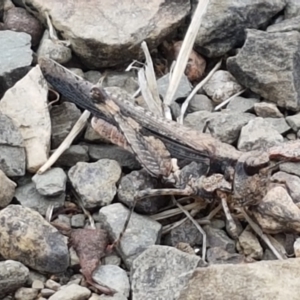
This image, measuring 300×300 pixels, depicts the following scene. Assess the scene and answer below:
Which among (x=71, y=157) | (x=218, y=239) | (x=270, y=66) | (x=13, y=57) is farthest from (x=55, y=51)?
(x=218, y=239)

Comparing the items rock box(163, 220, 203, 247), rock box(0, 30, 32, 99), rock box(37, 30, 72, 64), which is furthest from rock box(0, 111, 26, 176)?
rock box(163, 220, 203, 247)

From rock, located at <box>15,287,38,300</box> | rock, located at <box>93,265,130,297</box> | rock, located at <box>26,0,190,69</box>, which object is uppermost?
rock, located at <box>26,0,190,69</box>

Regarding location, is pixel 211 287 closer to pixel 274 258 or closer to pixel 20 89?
pixel 274 258

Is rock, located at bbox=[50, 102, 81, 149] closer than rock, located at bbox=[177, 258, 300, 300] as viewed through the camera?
No

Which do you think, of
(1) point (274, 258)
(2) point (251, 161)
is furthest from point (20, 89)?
(1) point (274, 258)

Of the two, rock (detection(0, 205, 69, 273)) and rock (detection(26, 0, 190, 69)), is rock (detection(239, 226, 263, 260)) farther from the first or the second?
rock (detection(26, 0, 190, 69))

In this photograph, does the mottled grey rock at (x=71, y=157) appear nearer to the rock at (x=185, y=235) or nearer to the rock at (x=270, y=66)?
the rock at (x=185, y=235)

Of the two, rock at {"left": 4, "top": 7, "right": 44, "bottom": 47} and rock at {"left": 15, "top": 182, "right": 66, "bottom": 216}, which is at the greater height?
rock at {"left": 4, "top": 7, "right": 44, "bottom": 47}
